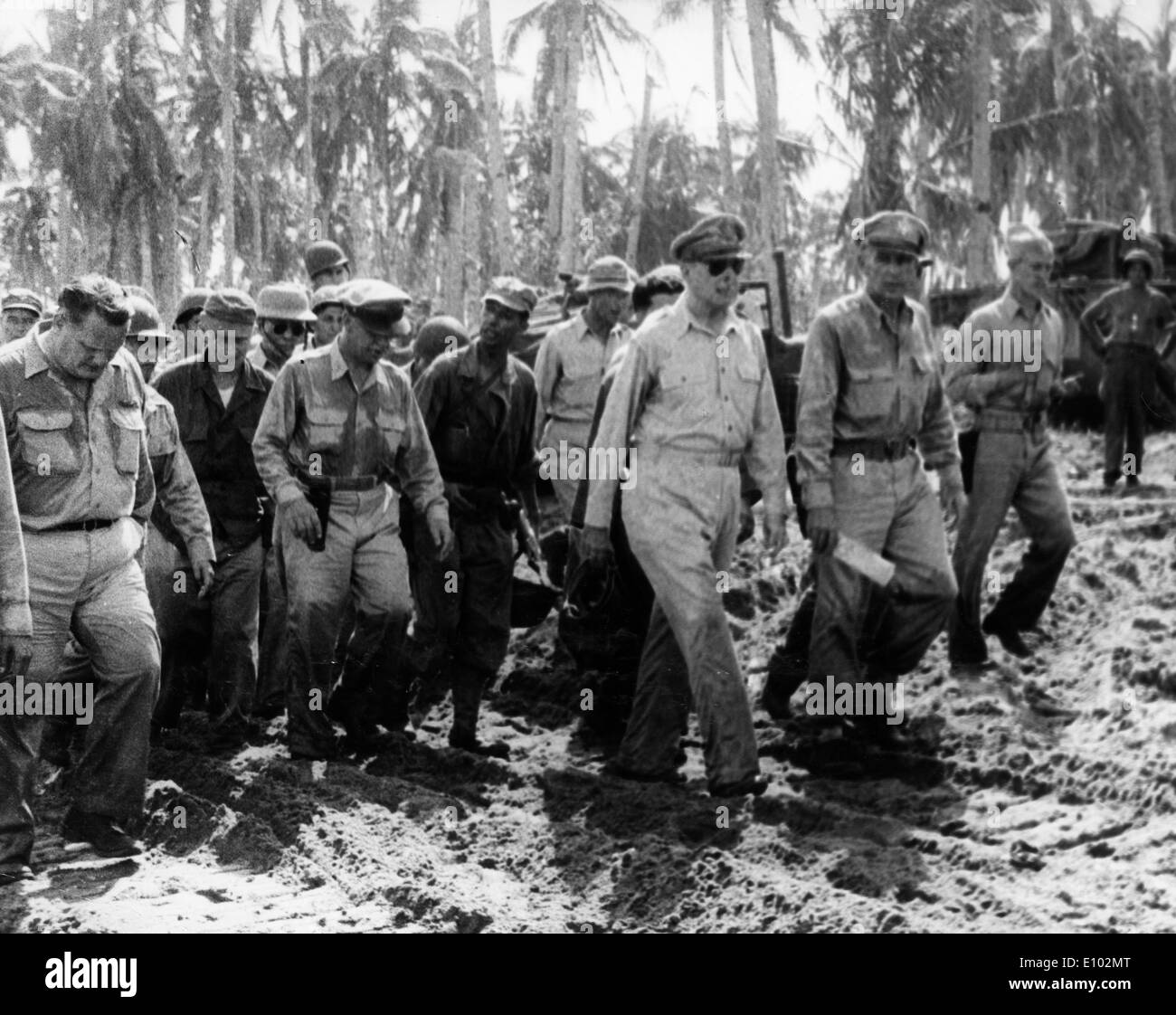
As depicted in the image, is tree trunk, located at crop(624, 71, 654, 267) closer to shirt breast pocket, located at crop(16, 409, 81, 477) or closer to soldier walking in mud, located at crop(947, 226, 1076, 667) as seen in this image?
soldier walking in mud, located at crop(947, 226, 1076, 667)

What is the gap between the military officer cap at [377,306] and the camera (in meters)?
6.52

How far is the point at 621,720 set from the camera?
7.11 m

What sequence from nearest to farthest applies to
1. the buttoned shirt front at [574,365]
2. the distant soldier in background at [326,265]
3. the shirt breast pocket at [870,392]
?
the shirt breast pocket at [870,392]
the buttoned shirt front at [574,365]
the distant soldier in background at [326,265]

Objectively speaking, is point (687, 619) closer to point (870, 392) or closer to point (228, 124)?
point (870, 392)

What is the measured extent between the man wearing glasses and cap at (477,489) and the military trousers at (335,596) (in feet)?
1.35

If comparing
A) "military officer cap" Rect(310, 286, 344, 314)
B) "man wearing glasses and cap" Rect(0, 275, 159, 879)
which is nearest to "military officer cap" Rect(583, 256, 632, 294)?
"military officer cap" Rect(310, 286, 344, 314)

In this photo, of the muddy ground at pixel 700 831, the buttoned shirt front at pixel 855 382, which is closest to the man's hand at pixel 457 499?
the muddy ground at pixel 700 831

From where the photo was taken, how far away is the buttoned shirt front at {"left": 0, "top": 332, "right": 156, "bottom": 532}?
5.15m

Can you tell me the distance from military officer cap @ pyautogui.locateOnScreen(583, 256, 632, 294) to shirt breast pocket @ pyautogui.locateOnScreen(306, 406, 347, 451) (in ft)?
6.26

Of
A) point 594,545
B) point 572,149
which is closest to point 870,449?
point 594,545

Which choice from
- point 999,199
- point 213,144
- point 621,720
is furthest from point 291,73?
point 621,720

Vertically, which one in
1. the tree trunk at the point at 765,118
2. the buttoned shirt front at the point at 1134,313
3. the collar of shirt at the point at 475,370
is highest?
the tree trunk at the point at 765,118

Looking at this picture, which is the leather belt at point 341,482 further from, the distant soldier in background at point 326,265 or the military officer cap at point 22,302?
the military officer cap at point 22,302
